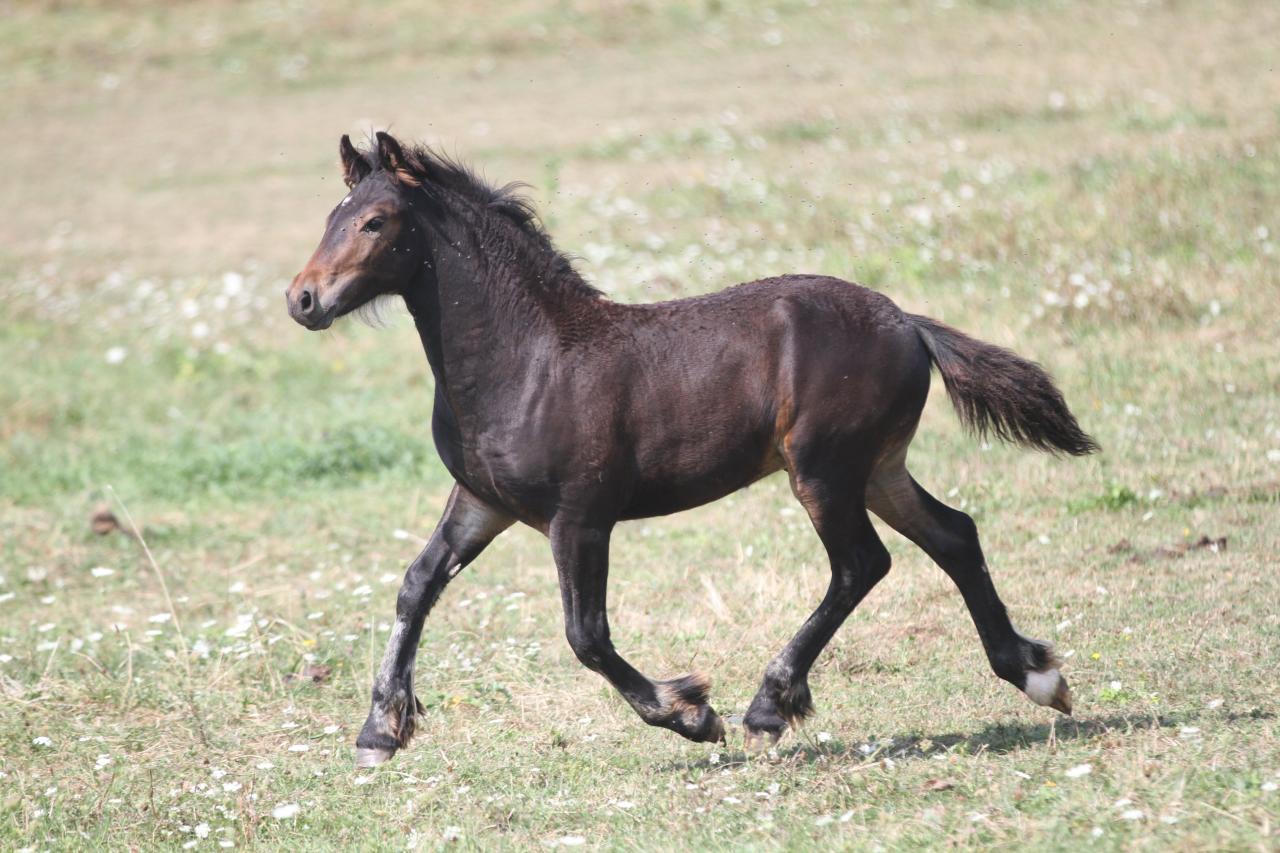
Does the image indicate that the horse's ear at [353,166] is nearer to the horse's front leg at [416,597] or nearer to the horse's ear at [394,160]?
the horse's ear at [394,160]

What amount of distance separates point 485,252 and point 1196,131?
11687 millimetres

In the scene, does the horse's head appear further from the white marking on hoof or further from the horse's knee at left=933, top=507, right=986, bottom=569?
the white marking on hoof

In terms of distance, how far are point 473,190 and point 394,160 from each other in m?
0.35

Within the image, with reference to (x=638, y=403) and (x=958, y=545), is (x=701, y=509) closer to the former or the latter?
(x=958, y=545)

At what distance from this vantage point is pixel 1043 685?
586cm

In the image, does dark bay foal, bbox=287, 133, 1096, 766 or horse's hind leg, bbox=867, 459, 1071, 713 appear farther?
horse's hind leg, bbox=867, 459, 1071, 713

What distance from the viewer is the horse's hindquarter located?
229 inches

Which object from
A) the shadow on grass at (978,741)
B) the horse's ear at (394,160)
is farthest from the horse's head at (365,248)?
the shadow on grass at (978,741)

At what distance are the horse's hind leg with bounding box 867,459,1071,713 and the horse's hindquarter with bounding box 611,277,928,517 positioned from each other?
13.2 inches

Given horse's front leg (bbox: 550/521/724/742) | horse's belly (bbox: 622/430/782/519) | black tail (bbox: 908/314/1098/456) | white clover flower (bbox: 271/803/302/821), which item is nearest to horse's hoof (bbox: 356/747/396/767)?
white clover flower (bbox: 271/803/302/821)

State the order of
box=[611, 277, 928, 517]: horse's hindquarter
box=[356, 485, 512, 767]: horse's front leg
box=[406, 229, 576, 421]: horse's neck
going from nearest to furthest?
box=[611, 277, 928, 517]: horse's hindquarter
box=[406, 229, 576, 421]: horse's neck
box=[356, 485, 512, 767]: horse's front leg

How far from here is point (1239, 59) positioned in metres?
18.5

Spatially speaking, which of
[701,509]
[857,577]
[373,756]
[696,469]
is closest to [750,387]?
[696,469]

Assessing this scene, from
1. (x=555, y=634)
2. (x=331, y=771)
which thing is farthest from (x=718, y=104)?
(x=331, y=771)
